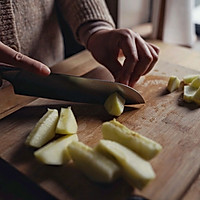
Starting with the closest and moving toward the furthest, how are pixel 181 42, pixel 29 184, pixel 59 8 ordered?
pixel 29 184 → pixel 59 8 → pixel 181 42

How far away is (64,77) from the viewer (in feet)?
3.34

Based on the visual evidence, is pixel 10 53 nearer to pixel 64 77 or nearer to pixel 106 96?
pixel 64 77

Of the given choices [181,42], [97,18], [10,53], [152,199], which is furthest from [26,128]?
[181,42]

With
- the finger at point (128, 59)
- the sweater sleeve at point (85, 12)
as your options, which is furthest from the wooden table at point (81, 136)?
the sweater sleeve at point (85, 12)

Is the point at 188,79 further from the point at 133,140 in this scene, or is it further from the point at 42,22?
the point at 42,22

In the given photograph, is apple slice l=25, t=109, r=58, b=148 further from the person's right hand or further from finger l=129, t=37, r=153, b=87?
finger l=129, t=37, r=153, b=87

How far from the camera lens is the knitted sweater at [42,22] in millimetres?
1158

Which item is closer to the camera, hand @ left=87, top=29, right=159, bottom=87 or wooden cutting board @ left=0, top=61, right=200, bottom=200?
wooden cutting board @ left=0, top=61, right=200, bottom=200

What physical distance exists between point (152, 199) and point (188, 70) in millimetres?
747

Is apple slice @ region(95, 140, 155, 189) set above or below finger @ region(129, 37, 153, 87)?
below

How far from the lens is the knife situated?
3.33 ft

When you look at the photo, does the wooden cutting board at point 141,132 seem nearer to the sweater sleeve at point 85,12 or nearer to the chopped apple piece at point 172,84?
the chopped apple piece at point 172,84

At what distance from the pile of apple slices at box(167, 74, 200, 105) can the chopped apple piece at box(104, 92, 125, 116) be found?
24 centimetres

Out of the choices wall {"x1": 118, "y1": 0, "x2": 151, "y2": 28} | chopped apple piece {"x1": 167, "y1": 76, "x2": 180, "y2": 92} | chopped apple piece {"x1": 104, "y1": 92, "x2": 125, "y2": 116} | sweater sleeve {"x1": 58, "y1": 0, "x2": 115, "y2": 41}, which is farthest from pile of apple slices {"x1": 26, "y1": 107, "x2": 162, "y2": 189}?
wall {"x1": 118, "y1": 0, "x2": 151, "y2": 28}
